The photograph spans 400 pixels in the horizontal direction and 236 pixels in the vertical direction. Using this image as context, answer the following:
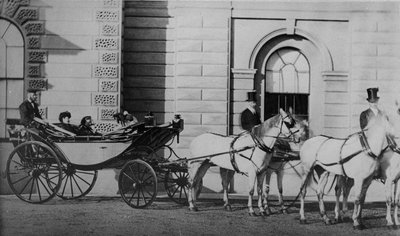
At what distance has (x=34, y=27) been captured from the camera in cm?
1061

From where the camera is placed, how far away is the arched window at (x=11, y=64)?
10.5 m

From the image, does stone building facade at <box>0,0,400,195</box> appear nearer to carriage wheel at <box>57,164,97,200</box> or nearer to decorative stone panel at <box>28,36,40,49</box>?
decorative stone panel at <box>28,36,40,49</box>

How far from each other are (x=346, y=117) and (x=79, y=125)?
6360 mm

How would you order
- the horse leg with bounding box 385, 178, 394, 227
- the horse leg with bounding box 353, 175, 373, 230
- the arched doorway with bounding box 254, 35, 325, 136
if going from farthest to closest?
the arched doorway with bounding box 254, 35, 325, 136 → the horse leg with bounding box 385, 178, 394, 227 → the horse leg with bounding box 353, 175, 373, 230

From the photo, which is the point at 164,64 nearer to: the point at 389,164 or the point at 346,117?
the point at 346,117

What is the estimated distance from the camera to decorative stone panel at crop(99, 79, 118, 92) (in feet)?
35.1

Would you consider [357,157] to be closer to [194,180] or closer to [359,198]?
[359,198]

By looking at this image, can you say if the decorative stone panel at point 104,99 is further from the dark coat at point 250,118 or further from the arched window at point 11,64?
the dark coat at point 250,118

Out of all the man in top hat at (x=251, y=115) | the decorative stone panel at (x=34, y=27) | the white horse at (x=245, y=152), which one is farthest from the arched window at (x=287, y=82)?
the decorative stone panel at (x=34, y=27)

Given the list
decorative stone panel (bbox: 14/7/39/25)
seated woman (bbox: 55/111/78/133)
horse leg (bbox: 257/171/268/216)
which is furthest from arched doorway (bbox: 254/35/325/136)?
decorative stone panel (bbox: 14/7/39/25)

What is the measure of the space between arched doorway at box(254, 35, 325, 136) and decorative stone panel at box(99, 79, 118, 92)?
3.64 meters

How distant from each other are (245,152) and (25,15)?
5845 mm

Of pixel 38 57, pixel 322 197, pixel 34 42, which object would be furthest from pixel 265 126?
pixel 34 42

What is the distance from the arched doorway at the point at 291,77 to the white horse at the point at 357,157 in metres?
3.55
